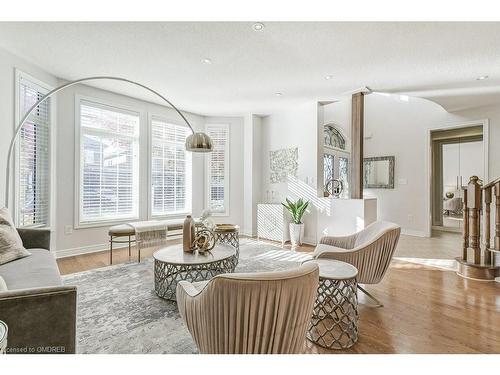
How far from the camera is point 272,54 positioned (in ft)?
9.88

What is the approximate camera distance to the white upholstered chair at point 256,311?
3.50 ft

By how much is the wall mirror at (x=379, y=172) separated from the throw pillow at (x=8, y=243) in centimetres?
684

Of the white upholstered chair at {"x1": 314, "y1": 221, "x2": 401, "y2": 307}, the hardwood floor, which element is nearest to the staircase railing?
the hardwood floor

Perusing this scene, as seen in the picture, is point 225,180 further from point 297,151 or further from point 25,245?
point 25,245

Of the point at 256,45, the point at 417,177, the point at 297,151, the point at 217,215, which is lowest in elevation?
the point at 217,215

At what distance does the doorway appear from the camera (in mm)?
5582

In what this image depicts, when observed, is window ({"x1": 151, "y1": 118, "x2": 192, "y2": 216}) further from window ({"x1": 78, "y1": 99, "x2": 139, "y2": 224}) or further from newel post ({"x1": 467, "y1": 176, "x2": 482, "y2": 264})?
newel post ({"x1": 467, "y1": 176, "x2": 482, "y2": 264})

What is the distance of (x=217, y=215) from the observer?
5.82 meters

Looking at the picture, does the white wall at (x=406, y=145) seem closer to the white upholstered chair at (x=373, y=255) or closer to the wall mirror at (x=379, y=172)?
the wall mirror at (x=379, y=172)

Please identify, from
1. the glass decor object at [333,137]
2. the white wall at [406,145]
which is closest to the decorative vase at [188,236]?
the glass decor object at [333,137]

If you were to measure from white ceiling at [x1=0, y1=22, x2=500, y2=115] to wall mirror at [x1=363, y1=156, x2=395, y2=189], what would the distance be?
2.43m

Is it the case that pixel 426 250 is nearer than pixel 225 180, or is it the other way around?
pixel 426 250

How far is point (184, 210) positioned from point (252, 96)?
2.69 meters
